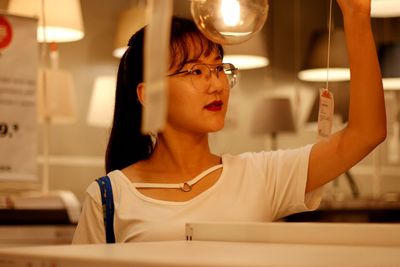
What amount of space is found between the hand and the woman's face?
0.35 meters

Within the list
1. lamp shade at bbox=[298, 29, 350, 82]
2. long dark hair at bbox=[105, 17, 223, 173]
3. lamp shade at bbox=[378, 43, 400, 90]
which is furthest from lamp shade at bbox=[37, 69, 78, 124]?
long dark hair at bbox=[105, 17, 223, 173]

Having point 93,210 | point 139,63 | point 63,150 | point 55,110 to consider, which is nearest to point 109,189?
point 93,210

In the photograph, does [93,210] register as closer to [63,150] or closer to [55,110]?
[55,110]

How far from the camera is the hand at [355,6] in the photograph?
5.97 ft

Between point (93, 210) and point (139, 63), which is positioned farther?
point (139, 63)

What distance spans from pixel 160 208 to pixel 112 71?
17.5 ft

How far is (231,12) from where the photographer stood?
153 cm

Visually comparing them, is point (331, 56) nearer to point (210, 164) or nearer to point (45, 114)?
point (45, 114)

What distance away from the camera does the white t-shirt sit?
1939 millimetres

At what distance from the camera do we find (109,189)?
201 cm

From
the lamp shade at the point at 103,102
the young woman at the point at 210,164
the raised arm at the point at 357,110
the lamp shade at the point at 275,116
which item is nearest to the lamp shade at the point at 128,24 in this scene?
the lamp shade at the point at 103,102

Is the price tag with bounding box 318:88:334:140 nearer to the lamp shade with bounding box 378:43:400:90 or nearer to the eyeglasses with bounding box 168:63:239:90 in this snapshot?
the eyeglasses with bounding box 168:63:239:90

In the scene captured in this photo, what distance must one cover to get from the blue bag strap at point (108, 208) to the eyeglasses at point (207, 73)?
12.9 inches

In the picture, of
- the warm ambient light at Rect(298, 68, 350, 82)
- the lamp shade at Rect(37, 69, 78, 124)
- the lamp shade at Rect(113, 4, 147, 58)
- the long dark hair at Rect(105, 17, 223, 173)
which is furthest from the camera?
the warm ambient light at Rect(298, 68, 350, 82)
